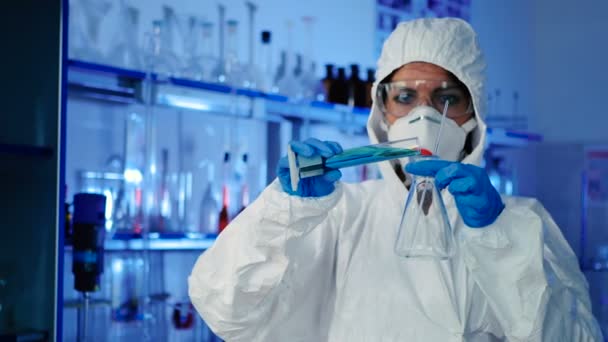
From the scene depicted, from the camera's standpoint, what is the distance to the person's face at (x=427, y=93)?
185 centimetres

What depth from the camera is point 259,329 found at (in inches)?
65.5

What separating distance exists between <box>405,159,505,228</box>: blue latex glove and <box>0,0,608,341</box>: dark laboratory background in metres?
1.02

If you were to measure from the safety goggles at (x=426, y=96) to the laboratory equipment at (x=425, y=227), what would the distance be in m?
0.29

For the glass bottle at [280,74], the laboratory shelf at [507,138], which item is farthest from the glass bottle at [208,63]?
the laboratory shelf at [507,138]

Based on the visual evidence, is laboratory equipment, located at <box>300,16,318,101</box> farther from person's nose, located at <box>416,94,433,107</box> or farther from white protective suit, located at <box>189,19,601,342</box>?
person's nose, located at <box>416,94,433,107</box>

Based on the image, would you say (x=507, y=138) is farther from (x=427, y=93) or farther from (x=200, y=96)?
(x=427, y=93)

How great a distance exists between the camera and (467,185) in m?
1.47

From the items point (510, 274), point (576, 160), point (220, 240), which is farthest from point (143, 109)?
point (576, 160)

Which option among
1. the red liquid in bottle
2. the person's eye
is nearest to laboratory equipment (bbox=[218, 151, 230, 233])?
the red liquid in bottle

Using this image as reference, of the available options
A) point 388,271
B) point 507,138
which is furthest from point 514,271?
point 507,138

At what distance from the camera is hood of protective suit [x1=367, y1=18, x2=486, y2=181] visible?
1874mm

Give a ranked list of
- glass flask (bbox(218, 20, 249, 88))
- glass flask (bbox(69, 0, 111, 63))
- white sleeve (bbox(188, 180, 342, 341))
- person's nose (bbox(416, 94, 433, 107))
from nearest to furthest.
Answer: white sleeve (bbox(188, 180, 342, 341)) → person's nose (bbox(416, 94, 433, 107)) → glass flask (bbox(69, 0, 111, 63)) → glass flask (bbox(218, 20, 249, 88))

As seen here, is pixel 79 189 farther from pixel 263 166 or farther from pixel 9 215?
pixel 263 166

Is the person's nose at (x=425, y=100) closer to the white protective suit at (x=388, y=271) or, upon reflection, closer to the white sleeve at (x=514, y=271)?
the white protective suit at (x=388, y=271)
